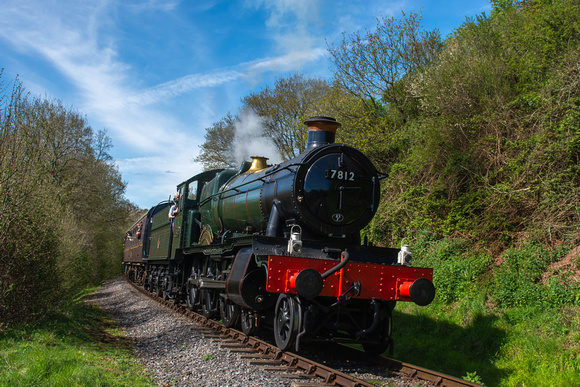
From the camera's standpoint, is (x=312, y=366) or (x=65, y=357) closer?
(x=65, y=357)

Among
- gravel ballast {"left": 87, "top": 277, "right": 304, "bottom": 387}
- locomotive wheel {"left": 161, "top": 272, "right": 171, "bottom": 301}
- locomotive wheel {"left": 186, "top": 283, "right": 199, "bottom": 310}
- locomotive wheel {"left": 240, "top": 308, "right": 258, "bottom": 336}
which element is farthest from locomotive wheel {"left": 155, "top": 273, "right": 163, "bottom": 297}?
locomotive wheel {"left": 240, "top": 308, "right": 258, "bottom": 336}

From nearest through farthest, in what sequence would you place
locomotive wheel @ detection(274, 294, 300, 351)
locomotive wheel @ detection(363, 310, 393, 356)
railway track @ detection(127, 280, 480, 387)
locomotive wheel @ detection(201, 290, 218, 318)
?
railway track @ detection(127, 280, 480, 387) → locomotive wheel @ detection(274, 294, 300, 351) → locomotive wheel @ detection(363, 310, 393, 356) → locomotive wheel @ detection(201, 290, 218, 318)

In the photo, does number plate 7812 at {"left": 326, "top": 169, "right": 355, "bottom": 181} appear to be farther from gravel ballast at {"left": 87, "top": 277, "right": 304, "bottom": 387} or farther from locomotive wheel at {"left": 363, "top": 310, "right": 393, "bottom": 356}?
gravel ballast at {"left": 87, "top": 277, "right": 304, "bottom": 387}

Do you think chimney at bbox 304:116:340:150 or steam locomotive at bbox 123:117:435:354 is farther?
chimney at bbox 304:116:340:150

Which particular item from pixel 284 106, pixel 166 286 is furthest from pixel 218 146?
pixel 166 286

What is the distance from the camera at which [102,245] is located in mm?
28047

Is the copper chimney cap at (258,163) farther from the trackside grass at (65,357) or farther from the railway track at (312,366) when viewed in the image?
the trackside grass at (65,357)

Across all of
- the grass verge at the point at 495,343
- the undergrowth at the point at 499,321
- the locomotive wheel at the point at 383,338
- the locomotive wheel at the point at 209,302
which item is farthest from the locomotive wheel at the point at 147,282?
the locomotive wheel at the point at 383,338

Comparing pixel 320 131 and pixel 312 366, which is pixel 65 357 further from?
pixel 320 131

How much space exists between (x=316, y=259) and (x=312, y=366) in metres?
1.34

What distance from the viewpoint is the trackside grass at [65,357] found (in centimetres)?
452

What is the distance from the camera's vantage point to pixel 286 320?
19.9 ft

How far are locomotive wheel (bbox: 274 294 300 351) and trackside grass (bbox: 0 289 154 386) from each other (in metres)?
1.78

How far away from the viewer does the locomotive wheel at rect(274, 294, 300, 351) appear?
5.75 meters
